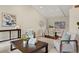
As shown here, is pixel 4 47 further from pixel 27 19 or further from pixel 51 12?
pixel 51 12

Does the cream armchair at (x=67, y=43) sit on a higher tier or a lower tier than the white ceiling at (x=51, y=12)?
lower

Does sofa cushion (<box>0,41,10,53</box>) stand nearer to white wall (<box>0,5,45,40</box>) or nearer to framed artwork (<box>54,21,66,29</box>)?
white wall (<box>0,5,45,40</box>)

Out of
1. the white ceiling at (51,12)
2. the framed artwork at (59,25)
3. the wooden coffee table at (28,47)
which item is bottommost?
the wooden coffee table at (28,47)

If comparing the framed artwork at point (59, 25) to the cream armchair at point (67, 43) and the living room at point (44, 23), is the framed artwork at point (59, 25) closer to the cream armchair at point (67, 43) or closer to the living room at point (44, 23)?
the living room at point (44, 23)

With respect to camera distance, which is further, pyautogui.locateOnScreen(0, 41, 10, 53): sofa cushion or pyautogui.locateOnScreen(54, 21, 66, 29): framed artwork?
pyautogui.locateOnScreen(54, 21, 66, 29): framed artwork

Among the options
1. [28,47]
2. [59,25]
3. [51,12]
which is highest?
[51,12]

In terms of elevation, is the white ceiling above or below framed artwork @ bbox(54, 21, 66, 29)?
above

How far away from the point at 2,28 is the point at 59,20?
0.62 metres

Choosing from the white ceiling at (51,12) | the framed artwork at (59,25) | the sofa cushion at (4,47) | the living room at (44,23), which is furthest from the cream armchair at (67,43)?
the sofa cushion at (4,47)

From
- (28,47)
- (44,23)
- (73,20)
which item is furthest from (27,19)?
(73,20)

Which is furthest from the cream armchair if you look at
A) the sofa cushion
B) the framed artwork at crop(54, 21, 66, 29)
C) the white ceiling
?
the sofa cushion

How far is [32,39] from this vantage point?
35.4 inches
